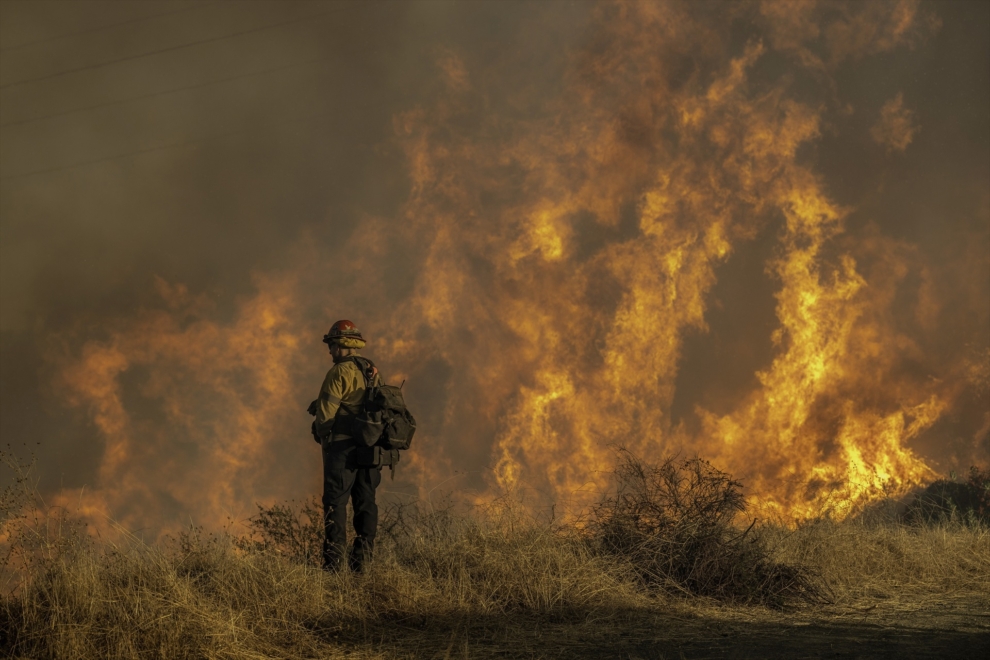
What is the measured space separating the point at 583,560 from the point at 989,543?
6192 millimetres

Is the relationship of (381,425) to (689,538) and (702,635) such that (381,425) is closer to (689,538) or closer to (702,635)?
(689,538)

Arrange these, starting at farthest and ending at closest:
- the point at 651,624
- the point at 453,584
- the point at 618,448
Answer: the point at 618,448 → the point at 453,584 → the point at 651,624

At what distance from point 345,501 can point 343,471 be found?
305mm

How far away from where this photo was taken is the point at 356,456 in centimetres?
842

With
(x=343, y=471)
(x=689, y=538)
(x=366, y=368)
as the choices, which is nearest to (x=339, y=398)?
(x=366, y=368)

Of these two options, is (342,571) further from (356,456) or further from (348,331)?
(348,331)

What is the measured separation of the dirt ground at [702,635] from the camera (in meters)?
5.82

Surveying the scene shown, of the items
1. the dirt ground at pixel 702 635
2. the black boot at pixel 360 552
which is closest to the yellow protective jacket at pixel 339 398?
the black boot at pixel 360 552

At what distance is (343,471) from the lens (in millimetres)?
8328

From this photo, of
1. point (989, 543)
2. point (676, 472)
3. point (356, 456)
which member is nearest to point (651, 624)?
point (676, 472)

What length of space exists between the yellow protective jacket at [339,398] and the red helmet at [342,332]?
30cm

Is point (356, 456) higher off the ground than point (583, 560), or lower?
higher

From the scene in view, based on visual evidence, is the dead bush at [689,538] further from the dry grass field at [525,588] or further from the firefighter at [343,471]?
the firefighter at [343,471]

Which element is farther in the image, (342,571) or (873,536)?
(873,536)
